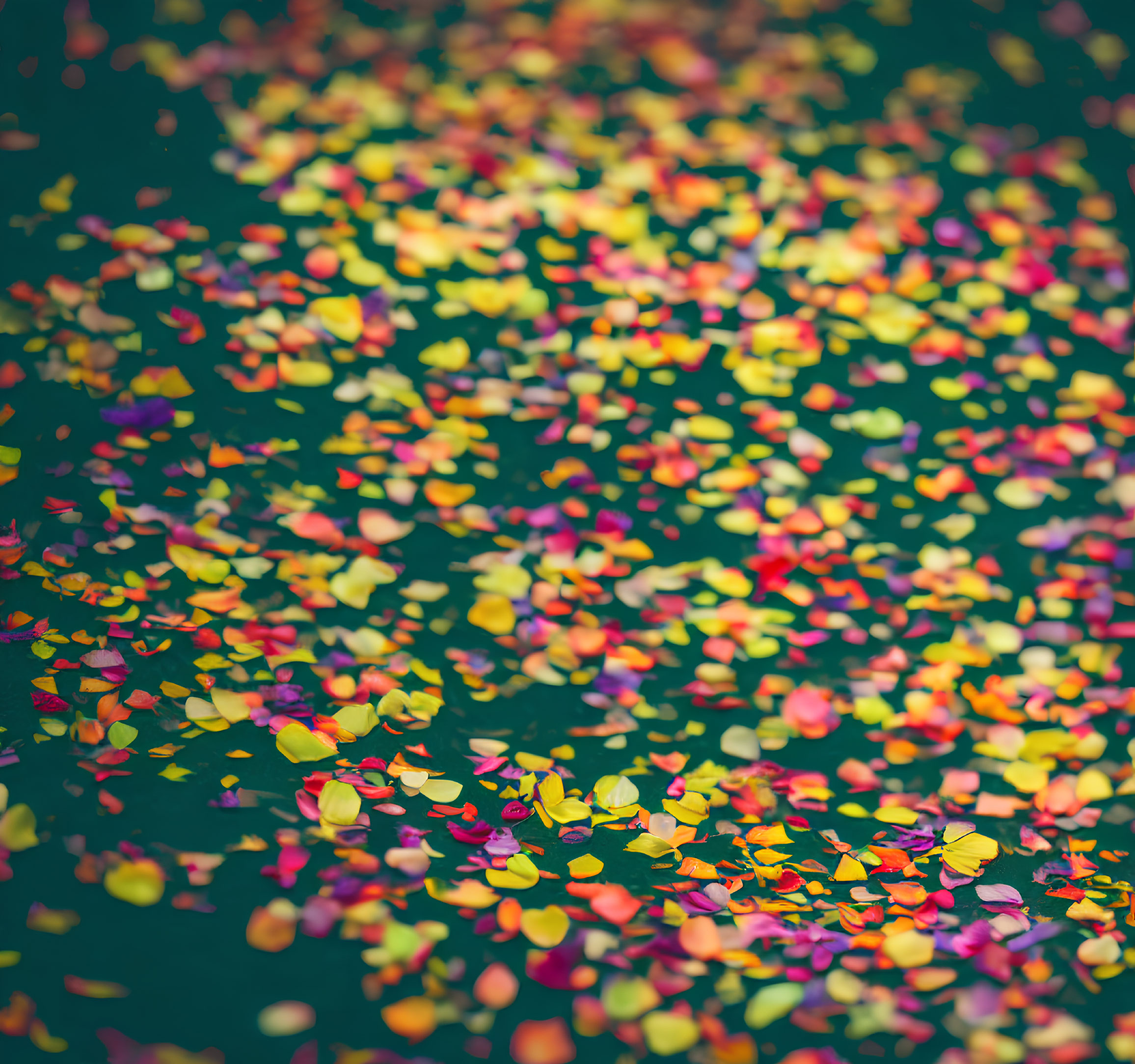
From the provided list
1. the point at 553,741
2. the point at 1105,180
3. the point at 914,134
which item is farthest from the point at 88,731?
the point at 1105,180

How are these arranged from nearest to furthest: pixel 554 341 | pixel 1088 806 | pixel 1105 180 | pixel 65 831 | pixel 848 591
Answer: pixel 65 831, pixel 1088 806, pixel 848 591, pixel 554 341, pixel 1105 180

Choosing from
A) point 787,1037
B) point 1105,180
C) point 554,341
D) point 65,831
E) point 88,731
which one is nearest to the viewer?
point 787,1037

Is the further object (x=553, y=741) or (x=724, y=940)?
(x=553, y=741)

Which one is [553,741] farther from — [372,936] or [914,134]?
[914,134]

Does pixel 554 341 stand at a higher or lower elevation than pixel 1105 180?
lower

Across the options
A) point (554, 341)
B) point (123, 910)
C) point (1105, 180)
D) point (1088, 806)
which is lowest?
point (123, 910)

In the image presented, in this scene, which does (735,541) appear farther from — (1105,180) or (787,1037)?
(1105,180)
